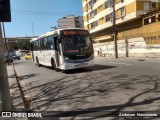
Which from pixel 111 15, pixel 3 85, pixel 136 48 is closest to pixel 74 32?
pixel 3 85

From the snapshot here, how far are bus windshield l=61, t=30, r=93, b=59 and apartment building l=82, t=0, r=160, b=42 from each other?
20.9 m

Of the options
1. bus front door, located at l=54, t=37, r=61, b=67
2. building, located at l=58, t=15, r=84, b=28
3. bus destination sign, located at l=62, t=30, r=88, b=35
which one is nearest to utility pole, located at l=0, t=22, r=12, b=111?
bus destination sign, located at l=62, t=30, r=88, b=35

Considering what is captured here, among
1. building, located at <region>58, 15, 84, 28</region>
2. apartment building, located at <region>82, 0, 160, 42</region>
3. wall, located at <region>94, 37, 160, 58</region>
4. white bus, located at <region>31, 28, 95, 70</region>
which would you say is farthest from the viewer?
building, located at <region>58, 15, 84, 28</region>

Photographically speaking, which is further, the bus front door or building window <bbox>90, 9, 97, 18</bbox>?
building window <bbox>90, 9, 97, 18</bbox>

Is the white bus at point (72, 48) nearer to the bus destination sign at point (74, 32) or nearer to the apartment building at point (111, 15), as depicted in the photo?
the bus destination sign at point (74, 32)

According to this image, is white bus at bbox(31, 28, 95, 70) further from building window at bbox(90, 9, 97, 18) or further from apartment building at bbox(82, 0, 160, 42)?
building window at bbox(90, 9, 97, 18)

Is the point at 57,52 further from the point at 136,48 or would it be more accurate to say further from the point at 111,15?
the point at 111,15

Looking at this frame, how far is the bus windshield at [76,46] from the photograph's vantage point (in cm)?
1556

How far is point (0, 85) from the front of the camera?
543cm

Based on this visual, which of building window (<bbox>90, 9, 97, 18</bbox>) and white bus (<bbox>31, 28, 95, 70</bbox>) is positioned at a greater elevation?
building window (<bbox>90, 9, 97, 18</bbox>)

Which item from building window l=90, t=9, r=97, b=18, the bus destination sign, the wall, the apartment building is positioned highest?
building window l=90, t=9, r=97, b=18

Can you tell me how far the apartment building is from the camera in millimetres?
37500

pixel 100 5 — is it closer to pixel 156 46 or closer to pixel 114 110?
pixel 156 46

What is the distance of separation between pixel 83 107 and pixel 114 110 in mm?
1007
